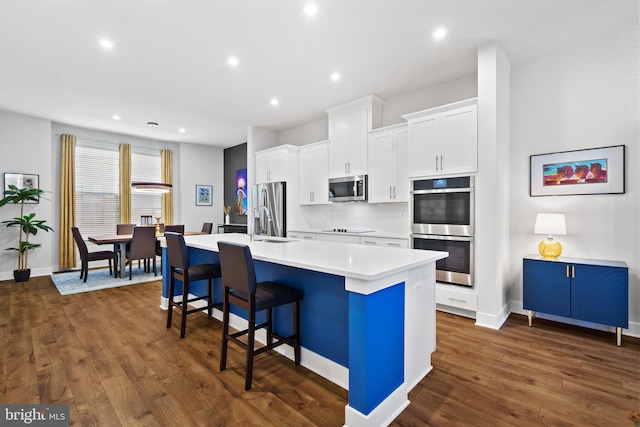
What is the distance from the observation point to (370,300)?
1.58 meters

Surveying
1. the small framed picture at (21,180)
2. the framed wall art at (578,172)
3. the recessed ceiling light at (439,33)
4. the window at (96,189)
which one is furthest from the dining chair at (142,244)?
the framed wall art at (578,172)

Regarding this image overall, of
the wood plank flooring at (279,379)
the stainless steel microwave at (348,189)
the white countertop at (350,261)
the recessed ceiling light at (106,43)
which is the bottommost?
the wood plank flooring at (279,379)

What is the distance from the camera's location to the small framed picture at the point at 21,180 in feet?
17.4

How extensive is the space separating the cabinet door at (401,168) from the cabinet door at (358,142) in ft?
1.79

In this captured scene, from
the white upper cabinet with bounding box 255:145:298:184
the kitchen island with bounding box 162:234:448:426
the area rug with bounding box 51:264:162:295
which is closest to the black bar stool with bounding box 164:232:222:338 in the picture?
the kitchen island with bounding box 162:234:448:426

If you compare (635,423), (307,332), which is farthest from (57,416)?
(635,423)

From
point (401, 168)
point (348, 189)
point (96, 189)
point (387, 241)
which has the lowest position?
point (387, 241)

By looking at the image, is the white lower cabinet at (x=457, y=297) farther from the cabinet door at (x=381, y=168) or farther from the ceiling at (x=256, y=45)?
the ceiling at (x=256, y=45)

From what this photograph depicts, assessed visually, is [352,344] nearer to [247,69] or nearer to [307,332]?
[307,332]

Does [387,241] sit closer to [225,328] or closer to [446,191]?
[446,191]

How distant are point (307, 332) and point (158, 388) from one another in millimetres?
1082

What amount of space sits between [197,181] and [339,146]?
183 inches

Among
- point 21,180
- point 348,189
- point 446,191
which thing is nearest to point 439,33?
point 446,191

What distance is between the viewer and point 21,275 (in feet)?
16.8
